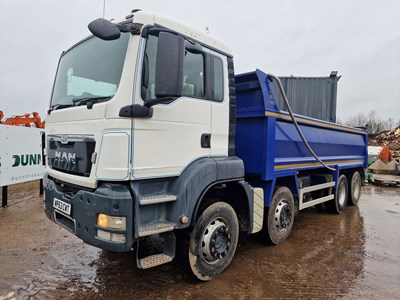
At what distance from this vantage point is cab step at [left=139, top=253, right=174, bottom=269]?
2.56 m

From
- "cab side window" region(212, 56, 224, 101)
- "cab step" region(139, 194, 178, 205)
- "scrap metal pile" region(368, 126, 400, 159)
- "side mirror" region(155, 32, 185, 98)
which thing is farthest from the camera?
"scrap metal pile" region(368, 126, 400, 159)

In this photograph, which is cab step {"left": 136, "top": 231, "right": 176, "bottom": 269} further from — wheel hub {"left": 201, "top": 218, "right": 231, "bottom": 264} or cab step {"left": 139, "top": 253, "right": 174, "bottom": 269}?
wheel hub {"left": 201, "top": 218, "right": 231, "bottom": 264}

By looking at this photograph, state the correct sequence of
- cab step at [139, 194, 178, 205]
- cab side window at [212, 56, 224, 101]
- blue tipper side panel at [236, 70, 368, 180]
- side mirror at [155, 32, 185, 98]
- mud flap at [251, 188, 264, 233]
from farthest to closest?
blue tipper side panel at [236, 70, 368, 180] → mud flap at [251, 188, 264, 233] → cab side window at [212, 56, 224, 101] → cab step at [139, 194, 178, 205] → side mirror at [155, 32, 185, 98]

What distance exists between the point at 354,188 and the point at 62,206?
6.93 metres

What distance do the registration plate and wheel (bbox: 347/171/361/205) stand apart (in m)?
6.68

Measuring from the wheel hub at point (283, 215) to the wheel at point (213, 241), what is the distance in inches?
42.5

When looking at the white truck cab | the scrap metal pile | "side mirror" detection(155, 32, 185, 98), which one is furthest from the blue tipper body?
the scrap metal pile

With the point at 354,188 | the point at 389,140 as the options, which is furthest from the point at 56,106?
the point at 389,140

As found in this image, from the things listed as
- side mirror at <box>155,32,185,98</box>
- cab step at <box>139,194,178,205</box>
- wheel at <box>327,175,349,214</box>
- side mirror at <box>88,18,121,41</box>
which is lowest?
wheel at <box>327,175,349,214</box>

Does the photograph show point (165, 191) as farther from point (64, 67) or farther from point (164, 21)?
point (64, 67)

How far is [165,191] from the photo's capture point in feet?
9.02

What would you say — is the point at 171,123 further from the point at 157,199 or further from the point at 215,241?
the point at 215,241

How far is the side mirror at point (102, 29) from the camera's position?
2340 mm

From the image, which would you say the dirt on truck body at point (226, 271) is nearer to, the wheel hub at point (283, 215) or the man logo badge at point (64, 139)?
the wheel hub at point (283, 215)
